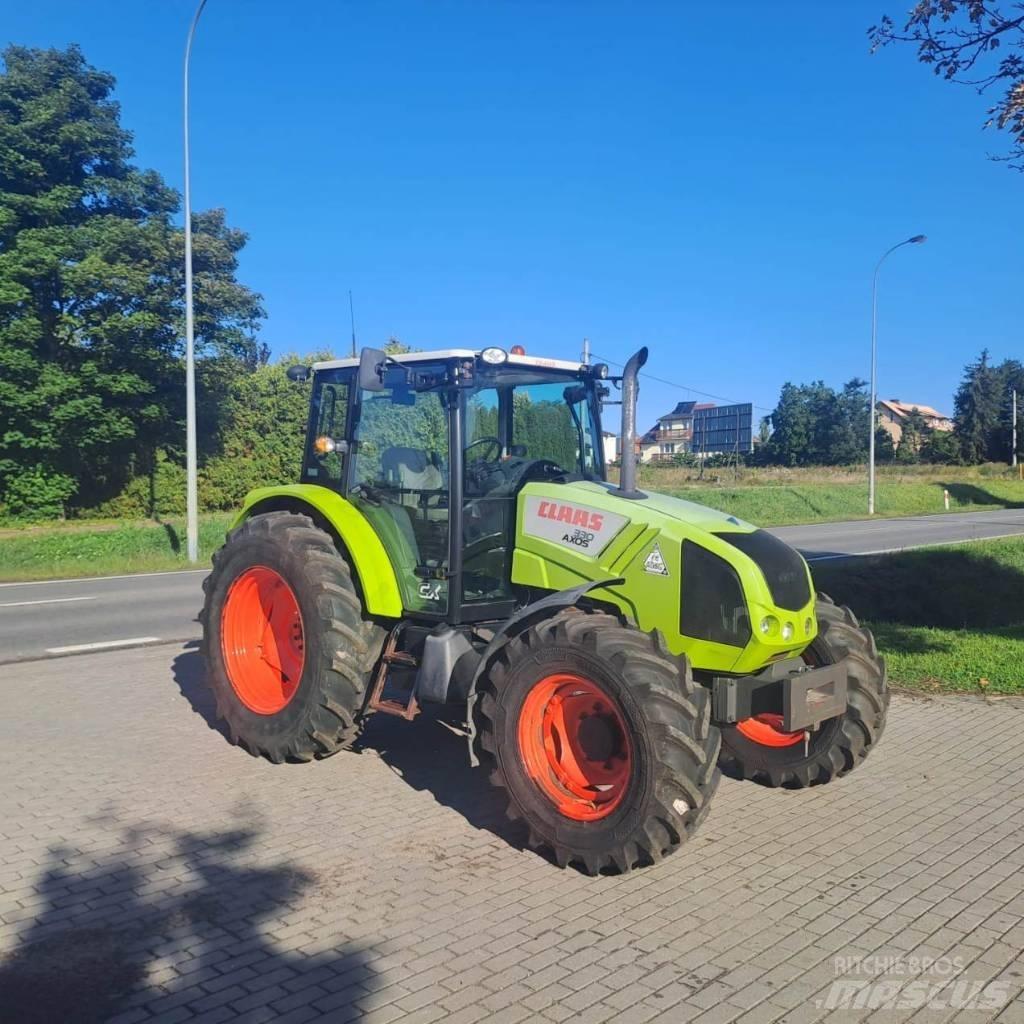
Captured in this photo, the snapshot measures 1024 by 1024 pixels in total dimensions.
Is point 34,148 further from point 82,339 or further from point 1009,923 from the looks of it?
point 1009,923

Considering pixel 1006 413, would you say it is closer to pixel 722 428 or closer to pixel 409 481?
pixel 722 428

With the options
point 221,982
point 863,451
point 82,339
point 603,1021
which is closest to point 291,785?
point 221,982

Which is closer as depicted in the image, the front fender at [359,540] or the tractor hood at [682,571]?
the tractor hood at [682,571]

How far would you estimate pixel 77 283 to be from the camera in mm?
21609

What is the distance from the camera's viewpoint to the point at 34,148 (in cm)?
2214

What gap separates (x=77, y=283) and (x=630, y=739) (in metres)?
21.0

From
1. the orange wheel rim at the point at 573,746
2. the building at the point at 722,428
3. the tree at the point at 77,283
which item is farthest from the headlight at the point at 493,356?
the tree at the point at 77,283

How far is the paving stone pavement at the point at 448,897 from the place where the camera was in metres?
3.37

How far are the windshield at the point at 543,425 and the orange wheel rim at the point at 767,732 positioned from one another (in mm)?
1768

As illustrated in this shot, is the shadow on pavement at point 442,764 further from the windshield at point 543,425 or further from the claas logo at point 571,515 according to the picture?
the windshield at point 543,425

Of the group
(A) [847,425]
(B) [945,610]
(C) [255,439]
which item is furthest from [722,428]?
(A) [847,425]

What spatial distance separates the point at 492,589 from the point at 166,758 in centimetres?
245

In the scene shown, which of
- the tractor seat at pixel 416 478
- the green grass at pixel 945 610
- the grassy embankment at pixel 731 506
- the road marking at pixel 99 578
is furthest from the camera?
the grassy embankment at pixel 731 506

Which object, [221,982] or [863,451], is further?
[863,451]
